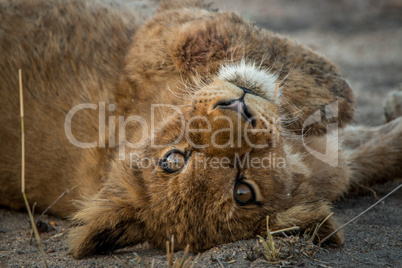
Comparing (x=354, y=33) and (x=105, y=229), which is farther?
(x=354, y=33)

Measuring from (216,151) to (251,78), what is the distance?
607 mm

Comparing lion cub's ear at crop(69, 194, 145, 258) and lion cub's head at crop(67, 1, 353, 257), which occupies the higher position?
lion cub's head at crop(67, 1, 353, 257)

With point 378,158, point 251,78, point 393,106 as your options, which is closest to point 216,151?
point 251,78

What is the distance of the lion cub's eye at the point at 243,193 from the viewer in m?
2.79

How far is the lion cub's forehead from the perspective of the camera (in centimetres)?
306

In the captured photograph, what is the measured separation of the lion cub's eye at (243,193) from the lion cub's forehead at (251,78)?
0.61 metres

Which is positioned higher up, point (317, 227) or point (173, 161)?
point (173, 161)

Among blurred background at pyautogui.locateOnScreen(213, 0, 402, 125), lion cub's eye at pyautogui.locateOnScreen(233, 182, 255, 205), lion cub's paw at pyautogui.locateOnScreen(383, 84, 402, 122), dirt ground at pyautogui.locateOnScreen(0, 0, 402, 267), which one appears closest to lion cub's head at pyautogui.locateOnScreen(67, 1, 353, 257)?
lion cub's eye at pyautogui.locateOnScreen(233, 182, 255, 205)

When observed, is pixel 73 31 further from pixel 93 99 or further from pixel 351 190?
pixel 351 190

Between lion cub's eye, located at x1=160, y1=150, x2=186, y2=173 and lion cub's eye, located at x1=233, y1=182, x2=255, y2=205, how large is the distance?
1.15ft

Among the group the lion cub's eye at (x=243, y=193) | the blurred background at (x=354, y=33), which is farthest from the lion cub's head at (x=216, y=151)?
the blurred background at (x=354, y=33)

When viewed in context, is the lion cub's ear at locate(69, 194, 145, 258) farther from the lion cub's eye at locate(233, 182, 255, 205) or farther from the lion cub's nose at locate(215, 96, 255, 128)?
the lion cub's nose at locate(215, 96, 255, 128)

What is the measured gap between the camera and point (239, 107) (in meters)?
2.71

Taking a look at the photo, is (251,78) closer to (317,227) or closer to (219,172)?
(219,172)
